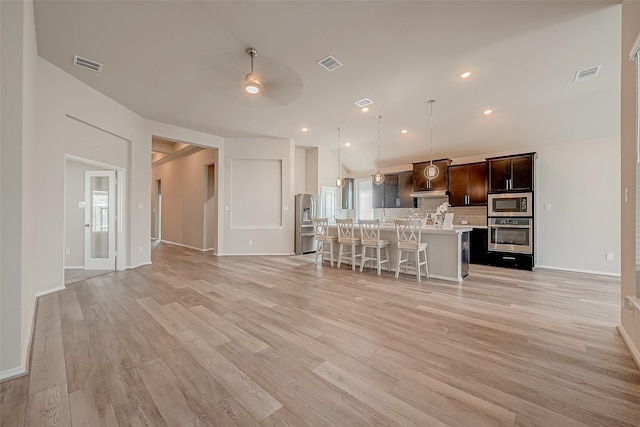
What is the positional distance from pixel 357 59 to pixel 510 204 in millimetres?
4666

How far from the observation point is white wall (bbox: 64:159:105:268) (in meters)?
5.14

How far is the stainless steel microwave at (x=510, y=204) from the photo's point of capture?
5297 mm

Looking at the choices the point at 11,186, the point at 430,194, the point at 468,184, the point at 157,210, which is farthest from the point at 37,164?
the point at 468,184

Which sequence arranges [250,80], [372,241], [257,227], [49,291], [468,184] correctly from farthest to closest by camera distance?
[257,227] < [468,184] < [372,241] < [49,291] < [250,80]

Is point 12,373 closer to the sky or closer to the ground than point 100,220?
closer to the ground

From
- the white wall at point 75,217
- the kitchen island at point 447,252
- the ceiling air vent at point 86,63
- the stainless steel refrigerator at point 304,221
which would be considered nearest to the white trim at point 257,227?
the stainless steel refrigerator at point 304,221

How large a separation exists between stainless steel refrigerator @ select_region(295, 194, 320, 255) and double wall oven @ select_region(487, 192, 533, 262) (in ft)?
14.3

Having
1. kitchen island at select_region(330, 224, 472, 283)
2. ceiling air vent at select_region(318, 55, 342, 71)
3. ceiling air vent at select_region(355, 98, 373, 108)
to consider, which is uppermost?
ceiling air vent at select_region(355, 98, 373, 108)

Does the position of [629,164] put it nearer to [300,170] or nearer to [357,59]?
[357,59]

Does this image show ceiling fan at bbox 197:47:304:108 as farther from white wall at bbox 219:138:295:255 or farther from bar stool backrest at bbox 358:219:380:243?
bar stool backrest at bbox 358:219:380:243

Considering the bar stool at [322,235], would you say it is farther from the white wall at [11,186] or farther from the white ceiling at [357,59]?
the white wall at [11,186]

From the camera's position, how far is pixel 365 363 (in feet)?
6.22

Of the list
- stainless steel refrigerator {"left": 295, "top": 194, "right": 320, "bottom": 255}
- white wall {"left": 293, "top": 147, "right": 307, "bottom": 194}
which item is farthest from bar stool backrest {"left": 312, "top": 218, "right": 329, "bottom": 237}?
white wall {"left": 293, "top": 147, "right": 307, "bottom": 194}

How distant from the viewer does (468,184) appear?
6203 mm
